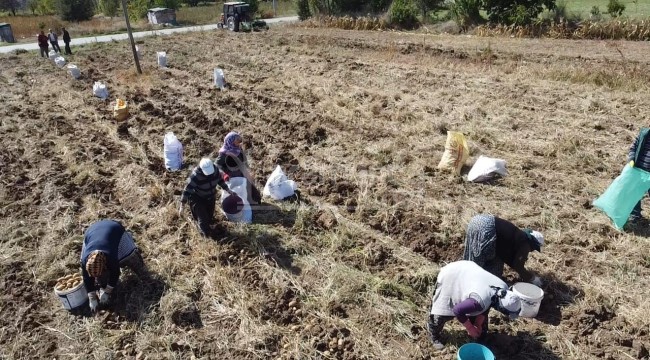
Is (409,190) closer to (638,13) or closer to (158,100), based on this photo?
(158,100)

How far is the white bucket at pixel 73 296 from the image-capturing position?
4020 mm

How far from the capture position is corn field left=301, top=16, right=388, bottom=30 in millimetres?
20172

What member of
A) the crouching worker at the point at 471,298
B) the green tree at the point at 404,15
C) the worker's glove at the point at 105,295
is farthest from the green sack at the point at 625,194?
the green tree at the point at 404,15

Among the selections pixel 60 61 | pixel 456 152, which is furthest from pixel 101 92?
pixel 456 152

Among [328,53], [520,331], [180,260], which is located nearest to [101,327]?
[180,260]

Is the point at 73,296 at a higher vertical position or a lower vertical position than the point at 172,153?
lower

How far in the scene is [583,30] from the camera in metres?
14.9

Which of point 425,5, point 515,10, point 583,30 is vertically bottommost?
point 583,30

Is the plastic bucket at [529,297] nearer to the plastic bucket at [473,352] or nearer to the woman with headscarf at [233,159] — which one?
the plastic bucket at [473,352]

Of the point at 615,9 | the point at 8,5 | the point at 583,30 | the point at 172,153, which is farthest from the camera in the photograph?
the point at 8,5

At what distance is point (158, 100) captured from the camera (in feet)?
31.9

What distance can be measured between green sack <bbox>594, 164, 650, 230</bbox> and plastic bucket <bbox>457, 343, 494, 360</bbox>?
2.50 meters

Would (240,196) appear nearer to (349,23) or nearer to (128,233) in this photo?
(128,233)

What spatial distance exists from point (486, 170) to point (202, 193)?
3.42 m
